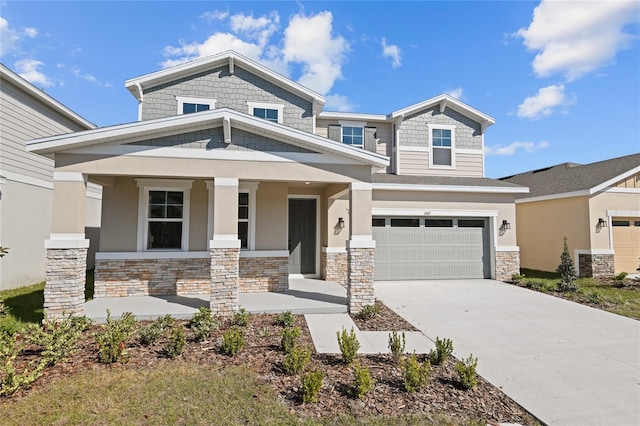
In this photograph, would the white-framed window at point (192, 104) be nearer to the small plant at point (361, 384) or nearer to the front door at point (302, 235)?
the front door at point (302, 235)

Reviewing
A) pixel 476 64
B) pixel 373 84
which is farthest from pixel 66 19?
pixel 476 64

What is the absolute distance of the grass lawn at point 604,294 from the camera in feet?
26.6

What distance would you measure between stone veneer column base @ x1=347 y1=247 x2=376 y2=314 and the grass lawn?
599cm

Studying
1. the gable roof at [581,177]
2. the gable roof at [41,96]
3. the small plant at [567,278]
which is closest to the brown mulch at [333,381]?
the small plant at [567,278]

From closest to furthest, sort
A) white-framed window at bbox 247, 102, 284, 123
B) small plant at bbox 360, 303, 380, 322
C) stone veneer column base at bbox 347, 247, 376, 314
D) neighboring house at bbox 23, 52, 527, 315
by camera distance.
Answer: neighboring house at bbox 23, 52, 527, 315 < small plant at bbox 360, 303, 380, 322 < stone veneer column base at bbox 347, 247, 376, 314 < white-framed window at bbox 247, 102, 284, 123

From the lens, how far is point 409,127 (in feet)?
43.4

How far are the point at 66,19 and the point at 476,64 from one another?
12511mm

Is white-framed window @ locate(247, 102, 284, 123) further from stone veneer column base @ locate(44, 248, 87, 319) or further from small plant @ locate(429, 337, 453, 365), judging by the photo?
small plant @ locate(429, 337, 453, 365)

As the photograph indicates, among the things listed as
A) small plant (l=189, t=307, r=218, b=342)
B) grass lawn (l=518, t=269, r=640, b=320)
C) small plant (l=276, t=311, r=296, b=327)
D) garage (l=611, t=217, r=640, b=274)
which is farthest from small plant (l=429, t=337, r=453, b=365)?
garage (l=611, t=217, r=640, b=274)

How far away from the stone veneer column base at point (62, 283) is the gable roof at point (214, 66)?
5689 millimetres

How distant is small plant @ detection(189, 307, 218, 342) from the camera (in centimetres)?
565

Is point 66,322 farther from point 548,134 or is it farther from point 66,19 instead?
point 548,134

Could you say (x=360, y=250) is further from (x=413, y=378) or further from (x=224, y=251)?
(x=413, y=378)

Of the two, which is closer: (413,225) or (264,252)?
(264,252)
